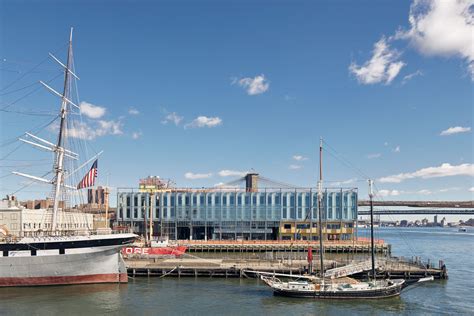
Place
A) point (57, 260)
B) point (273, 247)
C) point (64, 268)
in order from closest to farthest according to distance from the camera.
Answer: point (57, 260), point (64, 268), point (273, 247)

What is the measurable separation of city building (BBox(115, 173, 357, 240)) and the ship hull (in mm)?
49077

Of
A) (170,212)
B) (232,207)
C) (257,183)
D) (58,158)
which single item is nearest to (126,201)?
(170,212)

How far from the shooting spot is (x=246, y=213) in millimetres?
97312

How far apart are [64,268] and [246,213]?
189 feet

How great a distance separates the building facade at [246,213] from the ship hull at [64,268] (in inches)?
1935

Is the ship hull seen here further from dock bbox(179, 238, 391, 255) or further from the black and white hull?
dock bbox(179, 238, 391, 255)

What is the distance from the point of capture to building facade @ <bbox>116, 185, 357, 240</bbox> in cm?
9612

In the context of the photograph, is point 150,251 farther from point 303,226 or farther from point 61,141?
point 303,226

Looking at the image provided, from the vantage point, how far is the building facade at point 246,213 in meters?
96.1

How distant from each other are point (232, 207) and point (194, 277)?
47393 millimetres

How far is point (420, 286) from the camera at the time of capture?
46531 mm

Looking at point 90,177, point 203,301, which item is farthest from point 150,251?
point 203,301

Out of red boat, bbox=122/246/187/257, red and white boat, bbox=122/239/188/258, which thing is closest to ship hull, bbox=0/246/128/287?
red and white boat, bbox=122/239/188/258

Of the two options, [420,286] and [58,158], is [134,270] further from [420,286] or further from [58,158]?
[420,286]
